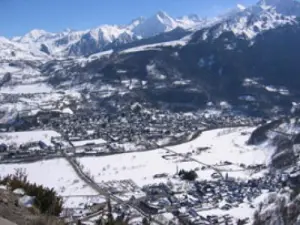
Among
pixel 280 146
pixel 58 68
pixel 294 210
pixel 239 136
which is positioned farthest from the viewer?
pixel 58 68

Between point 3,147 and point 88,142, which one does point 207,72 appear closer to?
point 88,142

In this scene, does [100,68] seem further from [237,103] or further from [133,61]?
[237,103]

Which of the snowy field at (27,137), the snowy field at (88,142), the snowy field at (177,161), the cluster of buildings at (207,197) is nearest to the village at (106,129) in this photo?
the snowy field at (88,142)

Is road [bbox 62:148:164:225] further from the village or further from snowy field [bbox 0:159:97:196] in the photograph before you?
the village

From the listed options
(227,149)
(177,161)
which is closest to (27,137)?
(177,161)

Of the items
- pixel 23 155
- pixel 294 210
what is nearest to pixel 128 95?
pixel 23 155

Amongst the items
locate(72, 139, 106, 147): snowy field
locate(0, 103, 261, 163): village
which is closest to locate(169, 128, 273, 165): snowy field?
locate(0, 103, 261, 163): village

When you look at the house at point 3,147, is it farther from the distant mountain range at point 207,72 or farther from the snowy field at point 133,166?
the distant mountain range at point 207,72

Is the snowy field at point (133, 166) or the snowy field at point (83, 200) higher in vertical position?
the snowy field at point (133, 166)
